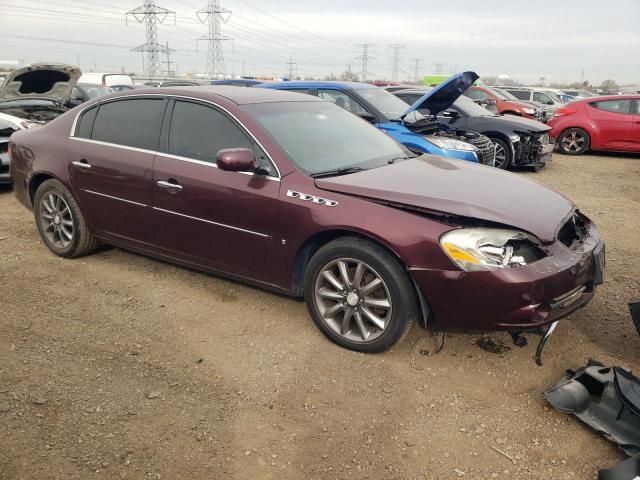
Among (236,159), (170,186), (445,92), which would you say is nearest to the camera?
(236,159)

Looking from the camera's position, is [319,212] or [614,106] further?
[614,106]

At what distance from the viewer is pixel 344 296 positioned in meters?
3.24

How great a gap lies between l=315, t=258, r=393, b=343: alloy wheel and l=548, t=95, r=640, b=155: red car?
36.4ft

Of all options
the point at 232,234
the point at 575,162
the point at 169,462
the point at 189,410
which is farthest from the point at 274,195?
the point at 575,162

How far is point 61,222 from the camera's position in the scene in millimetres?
4742

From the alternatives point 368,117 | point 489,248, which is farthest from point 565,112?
point 489,248

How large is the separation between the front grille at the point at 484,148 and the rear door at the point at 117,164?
5.02 metres

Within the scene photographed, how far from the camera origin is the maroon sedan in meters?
2.90

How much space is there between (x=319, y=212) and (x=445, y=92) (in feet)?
15.5

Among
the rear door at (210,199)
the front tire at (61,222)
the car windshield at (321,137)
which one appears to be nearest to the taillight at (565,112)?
the car windshield at (321,137)

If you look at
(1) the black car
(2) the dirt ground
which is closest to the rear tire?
(1) the black car

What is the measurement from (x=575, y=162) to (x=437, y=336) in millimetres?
9630

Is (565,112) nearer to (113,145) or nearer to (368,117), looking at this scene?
(368,117)

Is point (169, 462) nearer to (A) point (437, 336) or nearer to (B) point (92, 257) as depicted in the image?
(A) point (437, 336)
